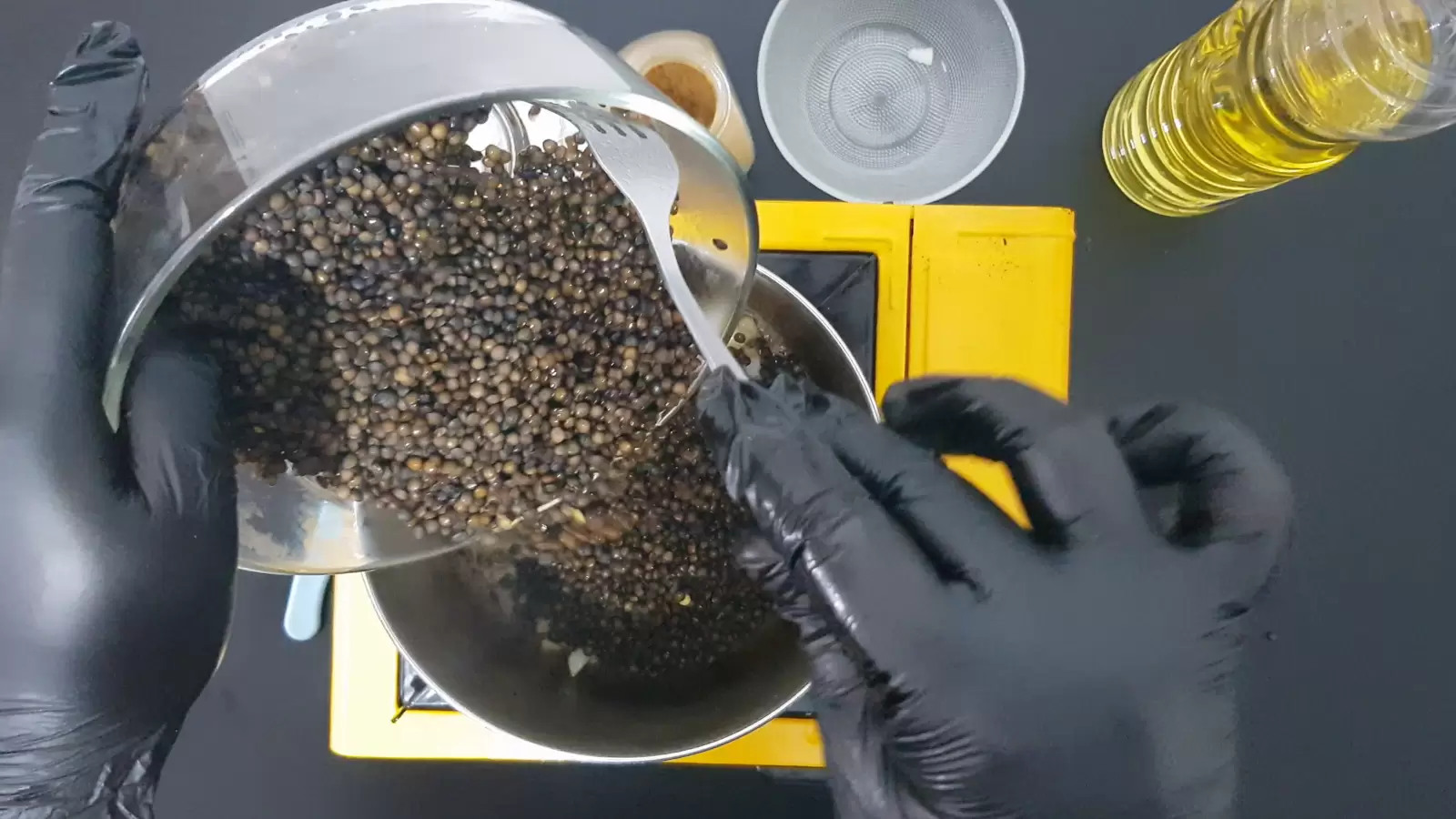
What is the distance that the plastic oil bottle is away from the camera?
0.76m

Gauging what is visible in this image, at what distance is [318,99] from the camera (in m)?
0.47

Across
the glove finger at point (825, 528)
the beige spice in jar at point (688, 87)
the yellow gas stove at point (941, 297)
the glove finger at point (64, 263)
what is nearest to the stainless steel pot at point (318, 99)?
the glove finger at point (64, 263)

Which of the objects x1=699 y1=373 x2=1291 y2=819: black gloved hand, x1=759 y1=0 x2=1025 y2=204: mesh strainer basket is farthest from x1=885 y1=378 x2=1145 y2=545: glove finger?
x1=759 y1=0 x2=1025 y2=204: mesh strainer basket

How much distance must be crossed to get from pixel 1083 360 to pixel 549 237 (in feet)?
2.07

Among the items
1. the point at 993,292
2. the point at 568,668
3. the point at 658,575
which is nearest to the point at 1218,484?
the point at 993,292

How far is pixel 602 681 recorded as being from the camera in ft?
2.95

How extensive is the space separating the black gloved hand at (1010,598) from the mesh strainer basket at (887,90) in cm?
38

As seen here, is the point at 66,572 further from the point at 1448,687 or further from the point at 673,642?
the point at 1448,687

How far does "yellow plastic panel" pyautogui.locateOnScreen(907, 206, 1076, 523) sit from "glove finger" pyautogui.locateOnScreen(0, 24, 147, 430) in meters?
0.63

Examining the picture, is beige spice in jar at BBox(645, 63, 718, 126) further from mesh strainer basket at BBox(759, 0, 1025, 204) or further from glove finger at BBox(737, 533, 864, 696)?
glove finger at BBox(737, 533, 864, 696)

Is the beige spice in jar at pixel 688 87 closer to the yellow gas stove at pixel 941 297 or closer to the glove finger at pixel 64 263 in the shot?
the yellow gas stove at pixel 941 297

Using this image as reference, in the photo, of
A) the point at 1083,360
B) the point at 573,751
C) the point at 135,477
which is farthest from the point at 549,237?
the point at 1083,360

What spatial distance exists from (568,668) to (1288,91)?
854 mm

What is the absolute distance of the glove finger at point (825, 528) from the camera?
0.58m
